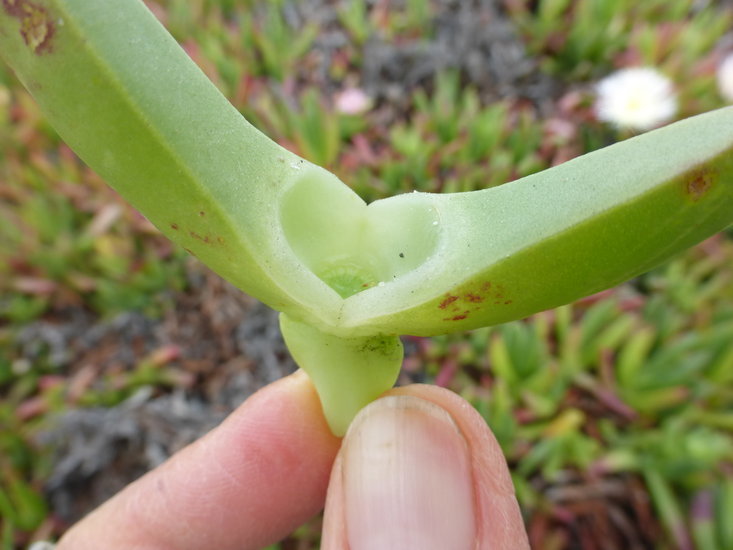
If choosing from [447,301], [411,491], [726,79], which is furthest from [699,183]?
[726,79]

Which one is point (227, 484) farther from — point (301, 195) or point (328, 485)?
point (301, 195)

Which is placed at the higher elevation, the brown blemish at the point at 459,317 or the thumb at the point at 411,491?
the brown blemish at the point at 459,317

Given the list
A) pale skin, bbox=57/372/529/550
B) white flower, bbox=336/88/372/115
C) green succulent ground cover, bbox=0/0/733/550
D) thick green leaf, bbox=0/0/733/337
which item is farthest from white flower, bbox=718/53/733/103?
thick green leaf, bbox=0/0/733/337

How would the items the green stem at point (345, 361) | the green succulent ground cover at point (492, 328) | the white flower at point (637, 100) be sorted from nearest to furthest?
the green stem at point (345, 361) → the green succulent ground cover at point (492, 328) → the white flower at point (637, 100)

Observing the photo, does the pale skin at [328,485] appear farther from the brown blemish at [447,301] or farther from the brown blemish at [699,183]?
the brown blemish at [699,183]

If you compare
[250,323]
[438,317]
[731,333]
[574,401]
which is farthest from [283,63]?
[438,317]

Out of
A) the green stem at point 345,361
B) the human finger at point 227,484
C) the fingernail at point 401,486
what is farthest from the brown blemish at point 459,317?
the human finger at point 227,484

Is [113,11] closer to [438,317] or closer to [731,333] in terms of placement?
[438,317]
